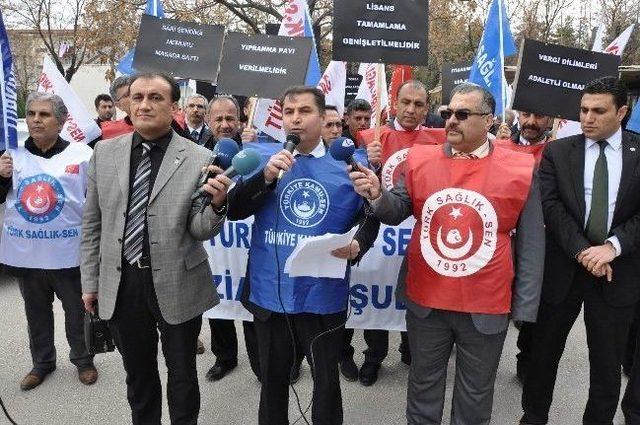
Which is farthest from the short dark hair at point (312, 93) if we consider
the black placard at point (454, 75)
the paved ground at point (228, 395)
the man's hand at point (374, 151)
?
the black placard at point (454, 75)

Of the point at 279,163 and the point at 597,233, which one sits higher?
the point at 279,163

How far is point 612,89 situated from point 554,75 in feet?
2.71

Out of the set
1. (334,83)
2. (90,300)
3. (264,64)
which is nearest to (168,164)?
(90,300)

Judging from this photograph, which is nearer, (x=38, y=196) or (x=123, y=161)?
(x=123, y=161)

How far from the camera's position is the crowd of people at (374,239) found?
8.92 feet

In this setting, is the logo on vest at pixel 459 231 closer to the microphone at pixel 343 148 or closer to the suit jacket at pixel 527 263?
the suit jacket at pixel 527 263

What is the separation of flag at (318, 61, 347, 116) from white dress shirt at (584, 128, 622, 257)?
8.78 ft

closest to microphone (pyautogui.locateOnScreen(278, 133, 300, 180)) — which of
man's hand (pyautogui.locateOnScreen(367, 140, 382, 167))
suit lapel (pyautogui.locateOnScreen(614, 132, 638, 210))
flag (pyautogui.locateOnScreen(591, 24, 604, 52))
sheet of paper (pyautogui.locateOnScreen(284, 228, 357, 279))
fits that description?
sheet of paper (pyautogui.locateOnScreen(284, 228, 357, 279))

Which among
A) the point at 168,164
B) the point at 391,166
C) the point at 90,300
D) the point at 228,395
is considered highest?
the point at 168,164

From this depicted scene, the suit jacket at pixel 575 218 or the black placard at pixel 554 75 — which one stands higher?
the black placard at pixel 554 75

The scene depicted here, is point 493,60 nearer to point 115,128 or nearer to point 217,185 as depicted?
point 217,185

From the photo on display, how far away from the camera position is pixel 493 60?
17.2 feet

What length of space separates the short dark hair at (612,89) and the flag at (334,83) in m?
2.64

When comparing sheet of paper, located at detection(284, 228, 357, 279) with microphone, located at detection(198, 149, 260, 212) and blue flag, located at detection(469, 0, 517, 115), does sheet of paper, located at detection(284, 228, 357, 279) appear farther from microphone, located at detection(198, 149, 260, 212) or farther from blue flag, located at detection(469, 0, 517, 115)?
blue flag, located at detection(469, 0, 517, 115)
